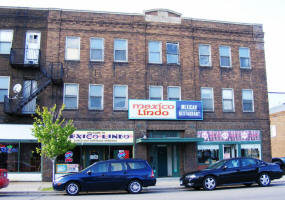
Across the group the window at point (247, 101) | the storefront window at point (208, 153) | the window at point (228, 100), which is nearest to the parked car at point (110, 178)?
the storefront window at point (208, 153)

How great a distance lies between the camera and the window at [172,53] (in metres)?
22.3

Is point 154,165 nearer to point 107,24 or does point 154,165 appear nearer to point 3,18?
point 107,24

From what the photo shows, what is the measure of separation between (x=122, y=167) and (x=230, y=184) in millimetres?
5021

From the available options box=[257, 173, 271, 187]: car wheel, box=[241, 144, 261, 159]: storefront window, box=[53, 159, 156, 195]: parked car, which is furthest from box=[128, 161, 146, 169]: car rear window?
box=[241, 144, 261, 159]: storefront window

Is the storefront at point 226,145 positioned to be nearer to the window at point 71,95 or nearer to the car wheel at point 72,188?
the window at point 71,95

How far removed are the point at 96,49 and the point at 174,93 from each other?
6040 mm

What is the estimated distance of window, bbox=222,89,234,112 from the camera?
74.3ft

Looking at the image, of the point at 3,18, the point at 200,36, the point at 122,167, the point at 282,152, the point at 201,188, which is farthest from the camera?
the point at 282,152

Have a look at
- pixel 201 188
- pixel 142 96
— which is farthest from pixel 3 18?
pixel 201 188

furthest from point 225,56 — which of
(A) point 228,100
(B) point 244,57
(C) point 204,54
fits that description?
(A) point 228,100

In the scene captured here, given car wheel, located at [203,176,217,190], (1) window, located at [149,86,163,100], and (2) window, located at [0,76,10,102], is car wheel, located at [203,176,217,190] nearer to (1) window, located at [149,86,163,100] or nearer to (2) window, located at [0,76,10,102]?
(1) window, located at [149,86,163,100]

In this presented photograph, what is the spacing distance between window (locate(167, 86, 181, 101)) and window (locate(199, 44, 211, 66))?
269cm

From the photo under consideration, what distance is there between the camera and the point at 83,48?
21188 mm

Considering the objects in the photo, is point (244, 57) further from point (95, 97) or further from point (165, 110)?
point (95, 97)
